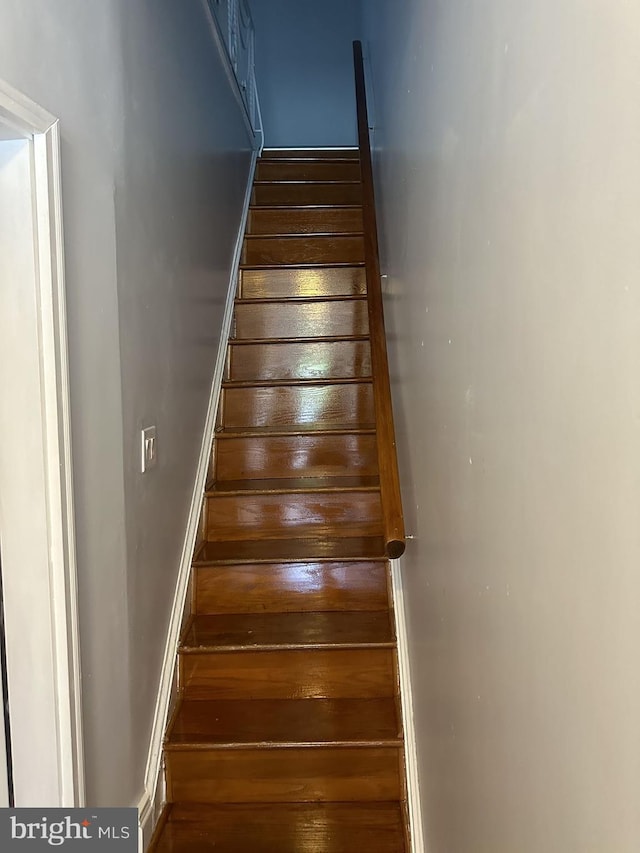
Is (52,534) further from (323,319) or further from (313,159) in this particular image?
(313,159)

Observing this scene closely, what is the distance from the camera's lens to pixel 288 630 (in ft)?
6.56

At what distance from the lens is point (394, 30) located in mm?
2080

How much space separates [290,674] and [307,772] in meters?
0.28

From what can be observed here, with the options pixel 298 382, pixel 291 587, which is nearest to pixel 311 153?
pixel 298 382

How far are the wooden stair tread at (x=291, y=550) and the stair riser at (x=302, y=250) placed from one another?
1.69 metres

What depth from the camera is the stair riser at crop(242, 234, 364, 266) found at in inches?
135

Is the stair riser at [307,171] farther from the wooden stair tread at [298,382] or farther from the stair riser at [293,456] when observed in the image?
the stair riser at [293,456]

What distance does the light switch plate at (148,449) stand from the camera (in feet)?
5.41

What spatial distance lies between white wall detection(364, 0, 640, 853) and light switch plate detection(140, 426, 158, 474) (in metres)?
0.78

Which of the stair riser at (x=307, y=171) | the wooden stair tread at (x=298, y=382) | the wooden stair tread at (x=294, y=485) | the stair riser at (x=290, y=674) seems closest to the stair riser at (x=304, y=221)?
the stair riser at (x=307, y=171)

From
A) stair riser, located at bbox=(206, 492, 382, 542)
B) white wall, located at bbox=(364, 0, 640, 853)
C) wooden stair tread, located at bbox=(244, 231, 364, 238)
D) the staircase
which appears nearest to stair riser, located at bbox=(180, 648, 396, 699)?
the staircase

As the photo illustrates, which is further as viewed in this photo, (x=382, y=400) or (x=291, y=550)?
(x=291, y=550)

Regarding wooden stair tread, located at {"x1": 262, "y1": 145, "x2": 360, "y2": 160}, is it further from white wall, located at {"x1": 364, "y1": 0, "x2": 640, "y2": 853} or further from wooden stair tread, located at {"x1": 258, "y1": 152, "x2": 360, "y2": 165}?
white wall, located at {"x1": 364, "y1": 0, "x2": 640, "y2": 853}

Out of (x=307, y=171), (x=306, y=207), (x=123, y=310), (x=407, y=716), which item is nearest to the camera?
(x=123, y=310)
